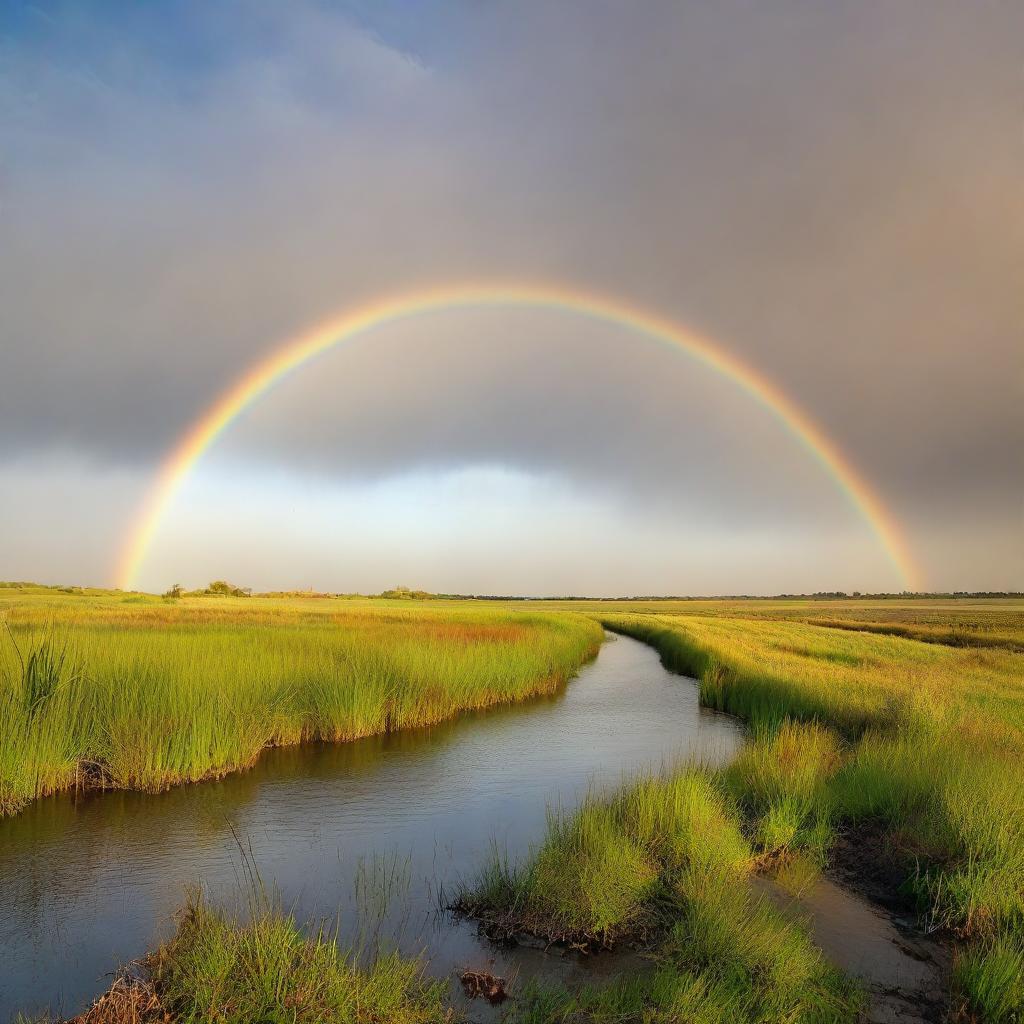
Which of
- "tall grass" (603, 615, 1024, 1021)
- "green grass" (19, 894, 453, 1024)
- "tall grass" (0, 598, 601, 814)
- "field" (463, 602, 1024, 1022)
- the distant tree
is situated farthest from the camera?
the distant tree

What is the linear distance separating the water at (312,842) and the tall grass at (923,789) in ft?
7.34

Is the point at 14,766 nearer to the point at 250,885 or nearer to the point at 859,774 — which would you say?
the point at 250,885

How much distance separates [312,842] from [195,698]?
365 centimetres

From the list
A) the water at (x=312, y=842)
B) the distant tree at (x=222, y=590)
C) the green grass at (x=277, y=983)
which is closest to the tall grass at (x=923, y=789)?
the water at (x=312, y=842)

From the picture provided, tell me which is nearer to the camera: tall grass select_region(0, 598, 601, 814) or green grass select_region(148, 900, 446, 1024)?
green grass select_region(148, 900, 446, 1024)

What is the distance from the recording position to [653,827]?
21.6ft

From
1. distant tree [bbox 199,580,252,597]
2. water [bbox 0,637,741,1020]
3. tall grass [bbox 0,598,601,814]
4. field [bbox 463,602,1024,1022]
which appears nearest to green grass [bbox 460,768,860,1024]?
field [bbox 463,602,1024,1022]

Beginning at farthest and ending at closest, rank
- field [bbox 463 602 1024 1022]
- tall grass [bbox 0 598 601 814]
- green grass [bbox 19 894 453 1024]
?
tall grass [bbox 0 598 601 814], field [bbox 463 602 1024 1022], green grass [bbox 19 894 453 1024]

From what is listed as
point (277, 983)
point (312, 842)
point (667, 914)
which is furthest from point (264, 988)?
point (312, 842)

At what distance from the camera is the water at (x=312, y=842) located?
5207 mm

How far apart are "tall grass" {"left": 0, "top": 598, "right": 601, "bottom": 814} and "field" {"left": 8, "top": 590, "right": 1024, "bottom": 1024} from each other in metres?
0.04

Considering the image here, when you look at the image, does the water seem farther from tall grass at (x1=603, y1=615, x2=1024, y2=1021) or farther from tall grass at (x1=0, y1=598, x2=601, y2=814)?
tall grass at (x1=603, y1=615, x2=1024, y2=1021)

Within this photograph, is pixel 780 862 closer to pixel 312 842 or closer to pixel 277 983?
pixel 312 842

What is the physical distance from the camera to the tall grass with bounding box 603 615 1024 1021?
5.49 metres
